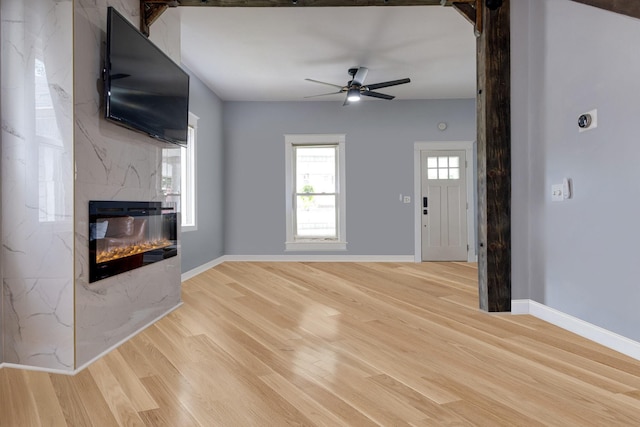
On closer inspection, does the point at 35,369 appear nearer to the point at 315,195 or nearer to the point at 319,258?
the point at 319,258

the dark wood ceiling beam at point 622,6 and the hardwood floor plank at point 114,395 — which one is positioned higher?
the dark wood ceiling beam at point 622,6

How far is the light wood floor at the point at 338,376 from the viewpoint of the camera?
161 centimetres

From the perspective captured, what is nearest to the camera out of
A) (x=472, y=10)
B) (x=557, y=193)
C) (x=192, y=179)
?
(x=557, y=193)

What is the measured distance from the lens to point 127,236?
2637 millimetres

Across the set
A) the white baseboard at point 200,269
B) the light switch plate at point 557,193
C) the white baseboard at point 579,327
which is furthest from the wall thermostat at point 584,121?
the white baseboard at point 200,269

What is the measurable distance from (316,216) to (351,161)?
1123 mm

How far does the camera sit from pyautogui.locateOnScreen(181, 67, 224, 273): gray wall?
5.03 meters

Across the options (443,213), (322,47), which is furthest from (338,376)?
(443,213)

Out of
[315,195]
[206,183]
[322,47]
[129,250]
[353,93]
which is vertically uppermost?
[322,47]

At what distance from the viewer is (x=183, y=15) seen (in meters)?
3.55

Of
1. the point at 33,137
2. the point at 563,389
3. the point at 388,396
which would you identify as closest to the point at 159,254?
the point at 33,137

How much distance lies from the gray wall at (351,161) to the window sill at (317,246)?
145 millimetres

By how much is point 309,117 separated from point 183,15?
10.4 feet

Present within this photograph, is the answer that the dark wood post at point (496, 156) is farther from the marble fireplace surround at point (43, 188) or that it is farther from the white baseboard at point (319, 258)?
the white baseboard at point (319, 258)
